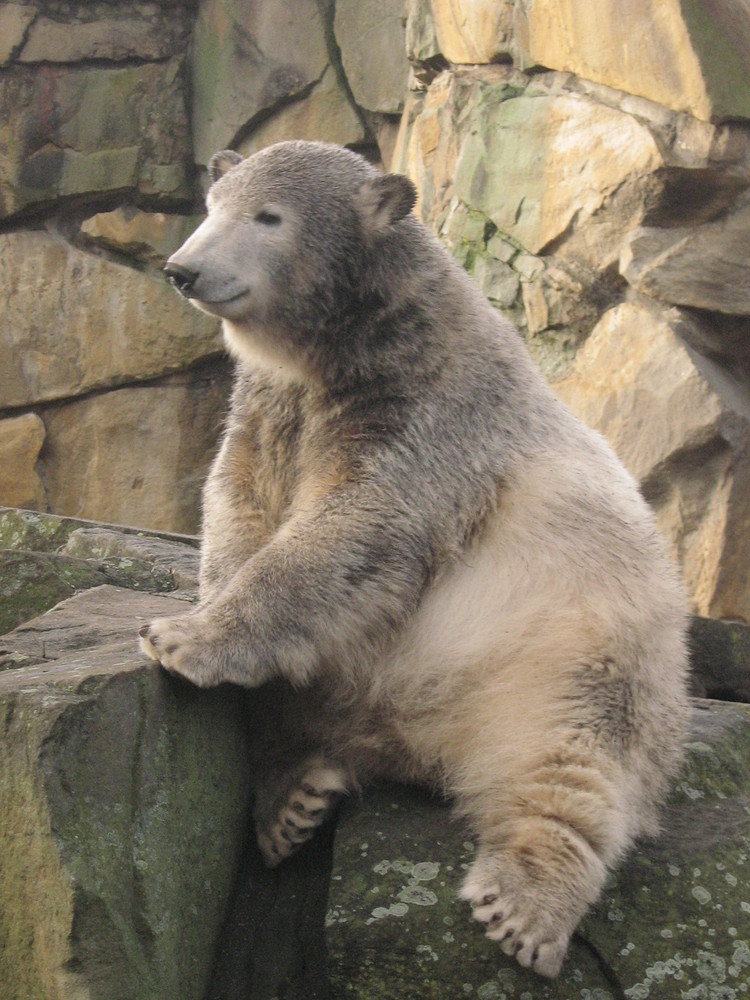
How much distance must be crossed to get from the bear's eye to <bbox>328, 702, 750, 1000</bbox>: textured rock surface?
1806 mm

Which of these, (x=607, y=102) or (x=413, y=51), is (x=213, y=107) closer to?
(x=413, y=51)

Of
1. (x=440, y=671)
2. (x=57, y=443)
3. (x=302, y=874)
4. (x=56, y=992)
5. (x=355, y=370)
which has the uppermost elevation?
(x=355, y=370)

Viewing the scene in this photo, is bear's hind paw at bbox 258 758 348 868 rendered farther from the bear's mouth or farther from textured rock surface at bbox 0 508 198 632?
the bear's mouth

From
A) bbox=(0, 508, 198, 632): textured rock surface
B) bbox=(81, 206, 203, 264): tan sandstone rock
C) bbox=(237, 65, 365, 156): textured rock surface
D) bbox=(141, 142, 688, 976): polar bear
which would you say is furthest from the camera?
bbox=(81, 206, 203, 264): tan sandstone rock

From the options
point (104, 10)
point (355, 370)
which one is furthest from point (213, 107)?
point (355, 370)

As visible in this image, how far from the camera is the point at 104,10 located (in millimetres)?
11234

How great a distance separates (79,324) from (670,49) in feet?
22.2

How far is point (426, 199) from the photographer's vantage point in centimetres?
865

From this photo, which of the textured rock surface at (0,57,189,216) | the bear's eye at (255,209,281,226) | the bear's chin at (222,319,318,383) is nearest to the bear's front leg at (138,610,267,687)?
the bear's chin at (222,319,318,383)

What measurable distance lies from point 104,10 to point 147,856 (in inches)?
396

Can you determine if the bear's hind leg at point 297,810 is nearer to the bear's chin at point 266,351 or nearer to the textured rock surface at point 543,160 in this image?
the bear's chin at point 266,351

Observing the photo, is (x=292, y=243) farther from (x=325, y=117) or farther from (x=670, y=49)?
(x=325, y=117)

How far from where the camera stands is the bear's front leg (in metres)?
3.14

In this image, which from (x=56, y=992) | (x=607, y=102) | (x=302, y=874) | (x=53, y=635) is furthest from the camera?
(x=607, y=102)
